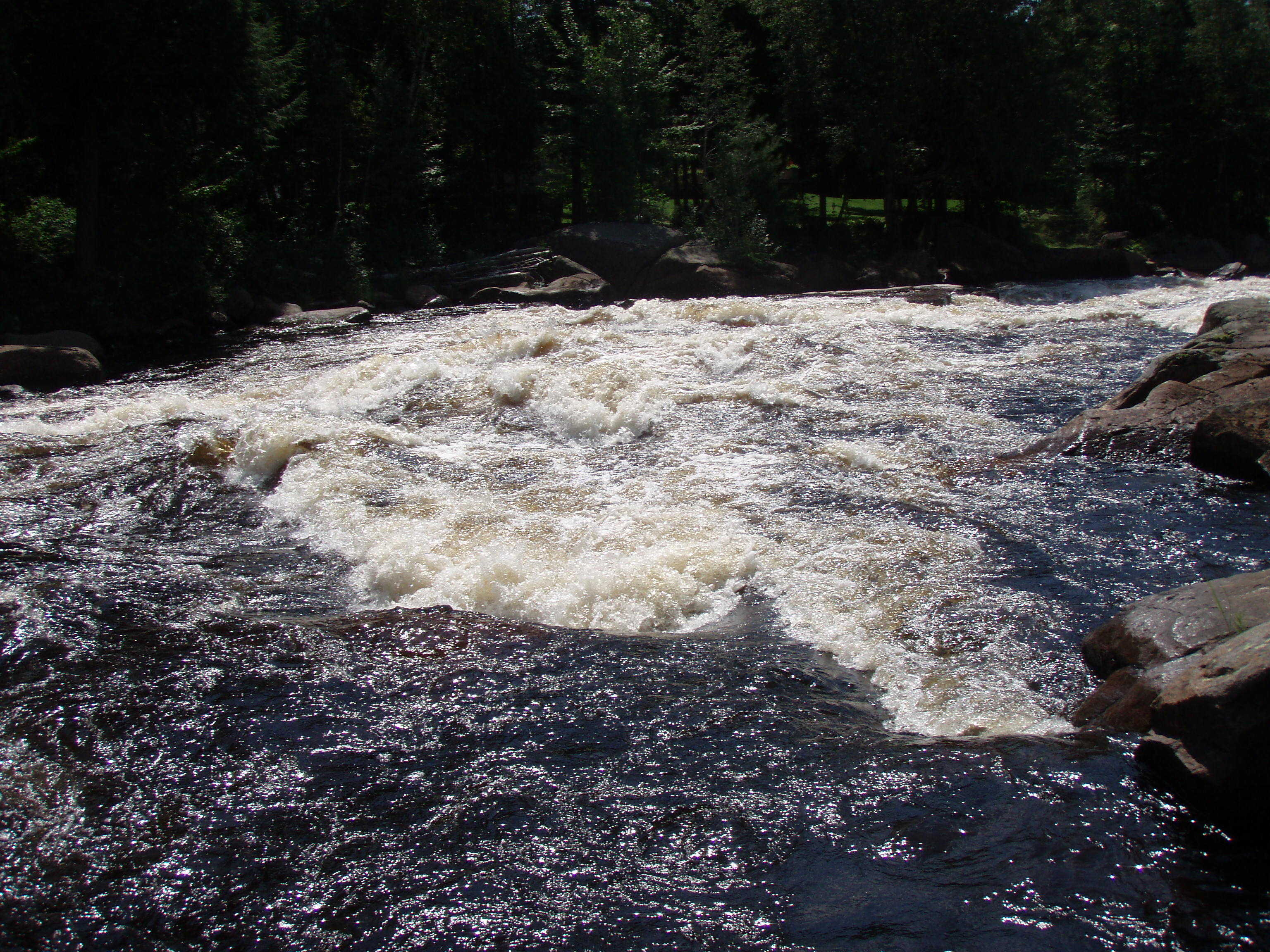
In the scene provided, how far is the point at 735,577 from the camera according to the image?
5.51m

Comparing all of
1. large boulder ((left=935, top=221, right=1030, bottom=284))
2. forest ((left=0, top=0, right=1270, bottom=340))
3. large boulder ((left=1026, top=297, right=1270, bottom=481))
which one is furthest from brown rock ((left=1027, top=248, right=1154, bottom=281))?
large boulder ((left=1026, top=297, right=1270, bottom=481))

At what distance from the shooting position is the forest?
50.9ft

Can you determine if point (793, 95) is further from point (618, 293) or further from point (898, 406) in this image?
point (898, 406)

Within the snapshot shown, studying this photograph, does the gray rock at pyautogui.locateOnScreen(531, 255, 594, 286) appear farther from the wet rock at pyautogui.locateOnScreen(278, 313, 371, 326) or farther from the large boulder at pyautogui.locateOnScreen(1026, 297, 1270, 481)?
the large boulder at pyautogui.locateOnScreen(1026, 297, 1270, 481)

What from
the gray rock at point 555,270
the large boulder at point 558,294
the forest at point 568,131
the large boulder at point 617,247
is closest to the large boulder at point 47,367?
the forest at point 568,131

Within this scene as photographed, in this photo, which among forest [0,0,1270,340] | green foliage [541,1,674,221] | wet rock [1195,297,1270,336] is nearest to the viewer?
wet rock [1195,297,1270,336]

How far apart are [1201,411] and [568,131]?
69.9 feet

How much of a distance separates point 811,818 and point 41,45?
17.5 meters

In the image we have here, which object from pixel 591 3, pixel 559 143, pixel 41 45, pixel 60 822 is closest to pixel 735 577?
pixel 60 822

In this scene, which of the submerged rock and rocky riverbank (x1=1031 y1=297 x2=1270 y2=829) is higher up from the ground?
the submerged rock

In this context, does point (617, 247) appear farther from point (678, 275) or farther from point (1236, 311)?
point (1236, 311)

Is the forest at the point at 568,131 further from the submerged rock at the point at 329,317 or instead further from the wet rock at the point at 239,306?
the submerged rock at the point at 329,317

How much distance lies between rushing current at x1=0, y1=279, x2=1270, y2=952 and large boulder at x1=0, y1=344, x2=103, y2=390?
124 inches

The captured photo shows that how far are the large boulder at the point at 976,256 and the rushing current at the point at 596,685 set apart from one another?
46.1 ft
